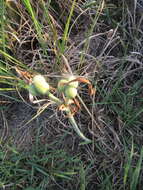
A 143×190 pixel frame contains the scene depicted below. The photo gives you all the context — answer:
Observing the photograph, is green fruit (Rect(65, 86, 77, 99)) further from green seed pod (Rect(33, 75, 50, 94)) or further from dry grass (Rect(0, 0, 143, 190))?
dry grass (Rect(0, 0, 143, 190))

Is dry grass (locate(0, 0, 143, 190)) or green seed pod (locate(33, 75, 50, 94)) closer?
green seed pod (locate(33, 75, 50, 94))

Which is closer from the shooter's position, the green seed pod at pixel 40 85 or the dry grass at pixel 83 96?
the green seed pod at pixel 40 85

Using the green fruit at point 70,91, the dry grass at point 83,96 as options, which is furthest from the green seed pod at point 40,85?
the dry grass at point 83,96

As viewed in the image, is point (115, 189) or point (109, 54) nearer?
point (115, 189)

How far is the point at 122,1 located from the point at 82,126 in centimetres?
55

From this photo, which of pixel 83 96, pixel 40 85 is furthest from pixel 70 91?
pixel 83 96

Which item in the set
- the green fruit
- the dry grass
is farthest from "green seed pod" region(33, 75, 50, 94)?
the dry grass

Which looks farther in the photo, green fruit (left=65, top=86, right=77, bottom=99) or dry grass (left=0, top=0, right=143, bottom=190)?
dry grass (left=0, top=0, right=143, bottom=190)

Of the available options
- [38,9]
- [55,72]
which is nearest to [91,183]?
[55,72]

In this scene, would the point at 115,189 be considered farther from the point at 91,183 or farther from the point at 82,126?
the point at 82,126

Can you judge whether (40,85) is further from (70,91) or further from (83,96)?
(83,96)

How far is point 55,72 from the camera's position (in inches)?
50.1

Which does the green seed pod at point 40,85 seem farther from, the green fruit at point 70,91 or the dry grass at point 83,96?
the dry grass at point 83,96

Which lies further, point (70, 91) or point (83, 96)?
point (83, 96)
